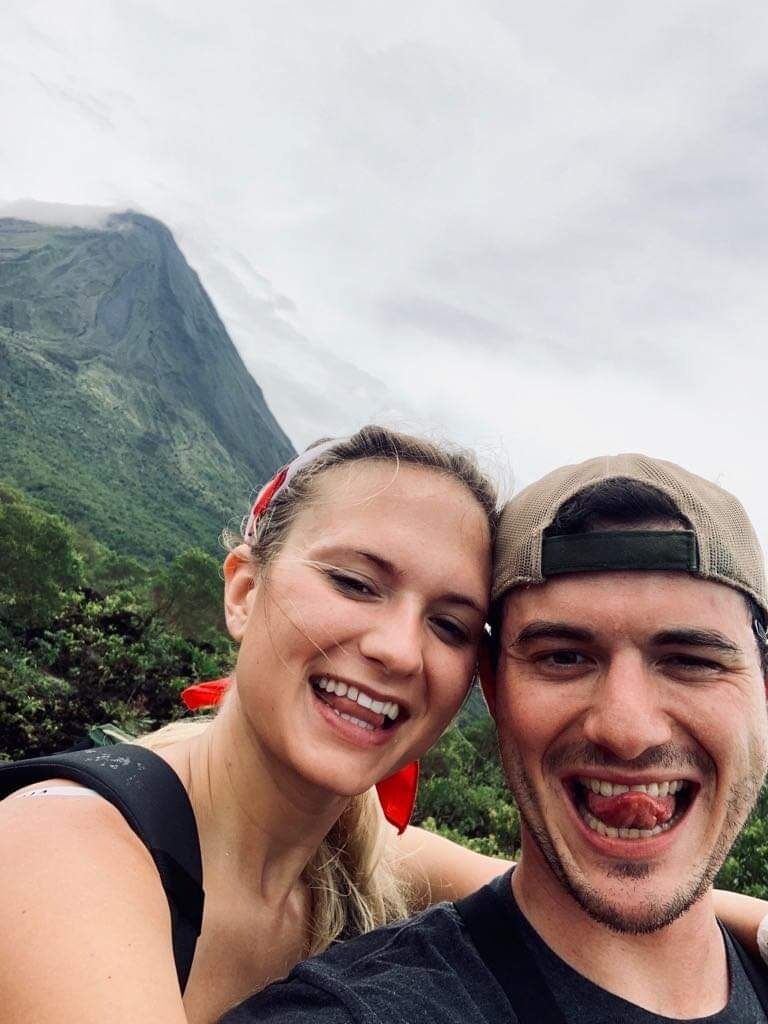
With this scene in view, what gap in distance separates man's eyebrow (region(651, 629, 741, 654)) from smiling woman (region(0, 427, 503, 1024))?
0.56 meters

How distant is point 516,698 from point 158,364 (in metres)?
147

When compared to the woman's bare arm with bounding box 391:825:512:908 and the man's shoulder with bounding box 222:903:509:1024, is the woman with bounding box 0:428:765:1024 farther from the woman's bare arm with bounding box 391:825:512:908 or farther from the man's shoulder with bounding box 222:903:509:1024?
the woman's bare arm with bounding box 391:825:512:908

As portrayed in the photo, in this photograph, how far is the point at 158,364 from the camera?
460 feet

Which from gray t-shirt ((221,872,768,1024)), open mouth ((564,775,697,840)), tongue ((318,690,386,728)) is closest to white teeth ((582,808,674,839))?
open mouth ((564,775,697,840))

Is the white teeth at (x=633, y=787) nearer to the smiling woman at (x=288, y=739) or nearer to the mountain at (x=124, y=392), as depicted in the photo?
the smiling woman at (x=288, y=739)

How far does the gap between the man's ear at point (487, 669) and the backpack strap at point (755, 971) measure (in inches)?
36.5

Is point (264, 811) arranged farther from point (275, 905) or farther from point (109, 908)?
point (109, 908)

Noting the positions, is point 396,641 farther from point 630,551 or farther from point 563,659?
point 630,551

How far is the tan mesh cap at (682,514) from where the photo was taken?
6.37 ft

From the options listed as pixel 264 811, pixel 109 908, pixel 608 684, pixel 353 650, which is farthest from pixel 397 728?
pixel 109 908

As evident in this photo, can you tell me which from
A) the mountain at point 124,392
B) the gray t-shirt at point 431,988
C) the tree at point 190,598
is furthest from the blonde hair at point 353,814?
the mountain at point 124,392

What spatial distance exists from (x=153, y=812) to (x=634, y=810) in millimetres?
1194

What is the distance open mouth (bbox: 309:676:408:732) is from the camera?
212 centimetres

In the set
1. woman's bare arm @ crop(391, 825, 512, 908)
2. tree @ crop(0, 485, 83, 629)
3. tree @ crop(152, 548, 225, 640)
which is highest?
woman's bare arm @ crop(391, 825, 512, 908)
